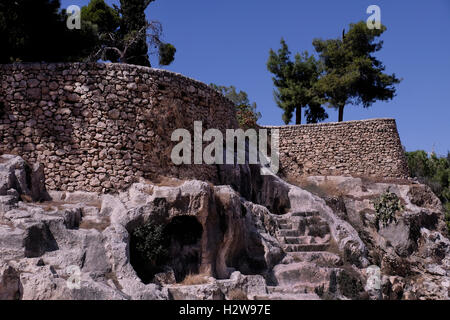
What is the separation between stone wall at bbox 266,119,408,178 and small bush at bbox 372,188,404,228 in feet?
14.4

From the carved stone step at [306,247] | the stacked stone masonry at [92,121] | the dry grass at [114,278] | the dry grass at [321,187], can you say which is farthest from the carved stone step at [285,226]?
the dry grass at [114,278]

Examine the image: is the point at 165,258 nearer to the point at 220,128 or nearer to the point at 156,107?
the point at 156,107

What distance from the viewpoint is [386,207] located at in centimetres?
1984

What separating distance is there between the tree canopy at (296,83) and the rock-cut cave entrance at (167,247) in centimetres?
2039

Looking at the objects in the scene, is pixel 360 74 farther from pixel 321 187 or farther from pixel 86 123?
pixel 86 123

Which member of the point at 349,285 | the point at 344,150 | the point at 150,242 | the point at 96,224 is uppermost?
the point at 344,150

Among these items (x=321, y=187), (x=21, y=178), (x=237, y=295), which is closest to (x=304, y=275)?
(x=237, y=295)

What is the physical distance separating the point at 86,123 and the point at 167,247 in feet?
14.9

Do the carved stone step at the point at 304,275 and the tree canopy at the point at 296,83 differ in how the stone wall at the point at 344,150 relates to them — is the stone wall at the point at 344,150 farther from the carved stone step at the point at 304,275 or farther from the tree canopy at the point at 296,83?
the carved stone step at the point at 304,275

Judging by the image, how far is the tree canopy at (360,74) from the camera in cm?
2900

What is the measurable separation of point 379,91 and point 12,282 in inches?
1030

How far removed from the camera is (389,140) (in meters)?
24.9

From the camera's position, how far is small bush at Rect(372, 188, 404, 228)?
1966cm

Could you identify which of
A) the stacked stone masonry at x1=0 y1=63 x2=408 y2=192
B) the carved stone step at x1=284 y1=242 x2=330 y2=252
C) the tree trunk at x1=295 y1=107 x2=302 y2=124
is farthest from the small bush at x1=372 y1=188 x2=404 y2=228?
the tree trunk at x1=295 y1=107 x2=302 y2=124
